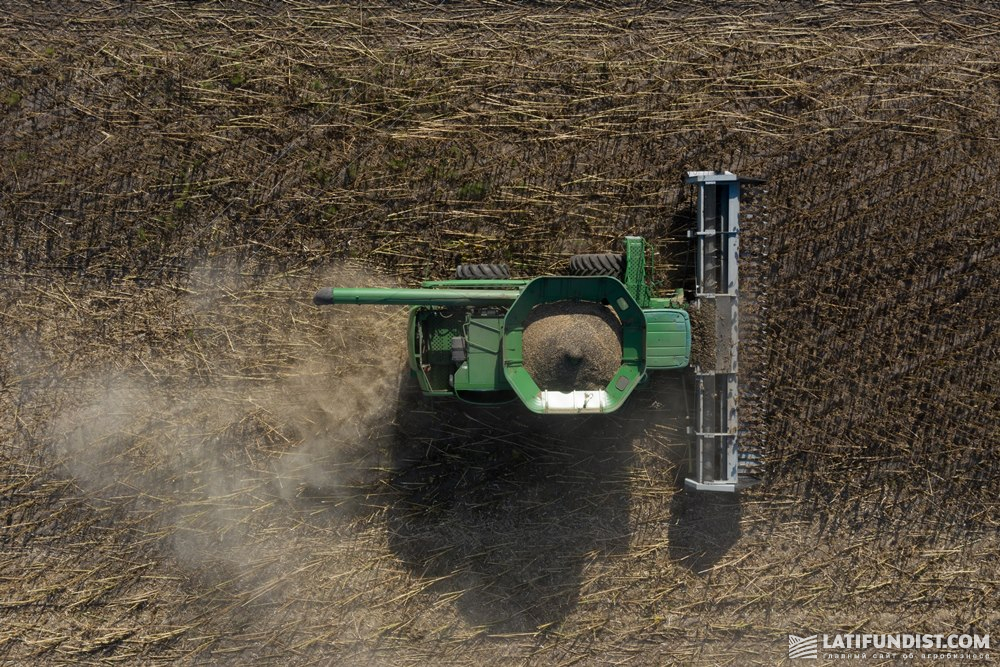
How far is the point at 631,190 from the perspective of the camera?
274 inches

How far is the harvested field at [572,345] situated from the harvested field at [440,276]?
1359mm

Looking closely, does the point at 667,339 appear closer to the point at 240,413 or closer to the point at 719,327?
the point at 719,327

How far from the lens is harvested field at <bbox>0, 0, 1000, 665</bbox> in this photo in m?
6.91

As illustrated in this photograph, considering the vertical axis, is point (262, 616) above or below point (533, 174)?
below

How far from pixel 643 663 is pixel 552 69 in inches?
277

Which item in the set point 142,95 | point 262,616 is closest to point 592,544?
point 262,616

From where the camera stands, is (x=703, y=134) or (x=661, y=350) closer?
(x=661, y=350)

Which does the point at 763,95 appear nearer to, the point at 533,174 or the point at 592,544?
the point at 533,174

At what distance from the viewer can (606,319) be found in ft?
18.9

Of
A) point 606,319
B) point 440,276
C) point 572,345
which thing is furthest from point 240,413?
point 606,319

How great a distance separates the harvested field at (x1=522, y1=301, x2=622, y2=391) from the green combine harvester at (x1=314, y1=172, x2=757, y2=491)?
0.07 ft

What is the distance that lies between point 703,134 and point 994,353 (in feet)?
13.8

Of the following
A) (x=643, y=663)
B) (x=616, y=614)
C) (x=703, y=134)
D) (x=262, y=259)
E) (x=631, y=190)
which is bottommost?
(x=643, y=663)

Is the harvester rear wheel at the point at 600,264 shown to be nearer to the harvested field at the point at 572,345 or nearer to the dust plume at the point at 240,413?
the harvested field at the point at 572,345
